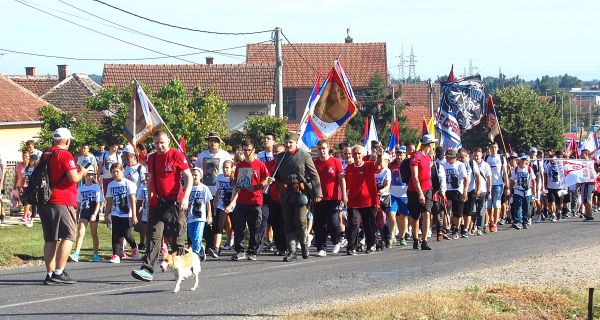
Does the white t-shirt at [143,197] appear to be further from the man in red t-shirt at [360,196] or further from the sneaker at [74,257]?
the man in red t-shirt at [360,196]

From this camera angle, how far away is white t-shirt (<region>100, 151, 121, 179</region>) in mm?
21609

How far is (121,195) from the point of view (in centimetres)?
1628

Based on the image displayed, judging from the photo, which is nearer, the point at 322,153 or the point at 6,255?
the point at 6,255

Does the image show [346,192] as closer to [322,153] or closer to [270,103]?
[322,153]

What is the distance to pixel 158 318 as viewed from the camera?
10.4 m

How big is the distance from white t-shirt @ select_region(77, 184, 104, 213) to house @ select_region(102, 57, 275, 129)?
148 feet

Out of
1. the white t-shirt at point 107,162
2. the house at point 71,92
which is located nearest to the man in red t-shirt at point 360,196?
the white t-shirt at point 107,162

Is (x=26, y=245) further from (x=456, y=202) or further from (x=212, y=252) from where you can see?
(x=456, y=202)

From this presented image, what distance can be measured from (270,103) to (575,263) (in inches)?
1862

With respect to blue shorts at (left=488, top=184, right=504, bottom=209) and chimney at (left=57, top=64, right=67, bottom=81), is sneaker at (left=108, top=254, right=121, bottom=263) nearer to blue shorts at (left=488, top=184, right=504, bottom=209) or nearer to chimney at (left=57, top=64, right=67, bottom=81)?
blue shorts at (left=488, top=184, right=504, bottom=209)

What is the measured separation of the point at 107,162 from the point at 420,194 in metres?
7.07

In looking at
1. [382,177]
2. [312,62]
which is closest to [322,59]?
[312,62]

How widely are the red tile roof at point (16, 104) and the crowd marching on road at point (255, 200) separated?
18007 mm

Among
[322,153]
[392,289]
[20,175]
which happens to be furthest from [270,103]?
[392,289]
